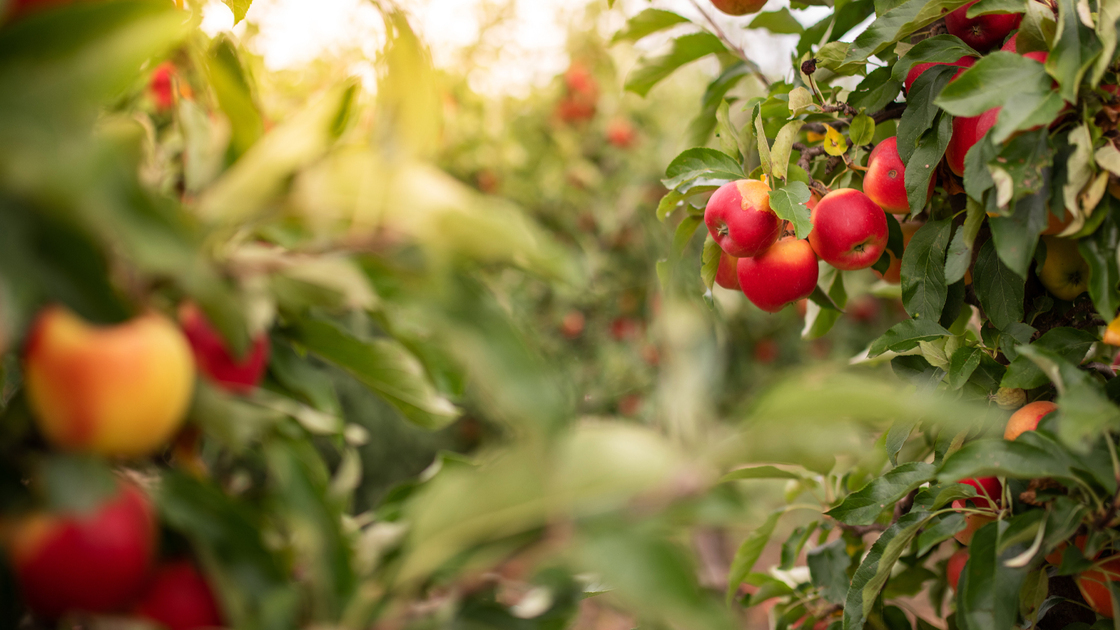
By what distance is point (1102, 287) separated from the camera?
1.72ft

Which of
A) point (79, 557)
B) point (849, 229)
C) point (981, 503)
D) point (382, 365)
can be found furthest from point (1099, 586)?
point (79, 557)

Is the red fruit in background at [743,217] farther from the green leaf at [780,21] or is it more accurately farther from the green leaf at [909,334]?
the green leaf at [780,21]

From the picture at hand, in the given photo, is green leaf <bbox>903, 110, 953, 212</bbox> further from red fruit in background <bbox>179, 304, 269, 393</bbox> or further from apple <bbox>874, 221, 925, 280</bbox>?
red fruit in background <bbox>179, 304, 269, 393</bbox>

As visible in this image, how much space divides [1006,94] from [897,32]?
0.44 feet

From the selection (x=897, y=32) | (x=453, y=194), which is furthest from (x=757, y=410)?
(x=897, y=32)

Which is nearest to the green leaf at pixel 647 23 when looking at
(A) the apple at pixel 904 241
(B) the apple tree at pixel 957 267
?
(B) the apple tree at pixel 957 267

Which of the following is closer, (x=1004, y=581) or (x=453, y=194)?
(x=453, y=194)

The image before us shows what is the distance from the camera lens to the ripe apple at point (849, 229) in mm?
683

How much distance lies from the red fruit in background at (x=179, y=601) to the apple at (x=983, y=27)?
77 cm

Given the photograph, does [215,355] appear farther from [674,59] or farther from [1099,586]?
[674,59]

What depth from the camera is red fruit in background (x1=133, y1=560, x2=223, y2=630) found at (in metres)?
0.28

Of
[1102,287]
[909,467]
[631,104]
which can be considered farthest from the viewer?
[631,104]

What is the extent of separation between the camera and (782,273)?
73cm

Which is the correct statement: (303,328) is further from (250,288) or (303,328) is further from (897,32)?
(897,32)
